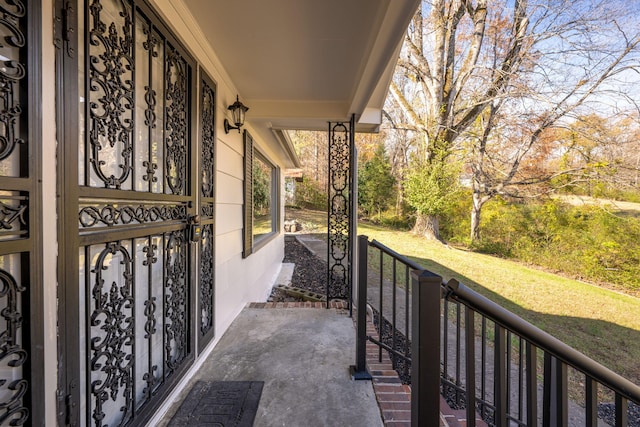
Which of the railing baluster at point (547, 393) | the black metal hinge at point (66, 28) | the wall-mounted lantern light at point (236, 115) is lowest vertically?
the railing baluster at point (547, 393)

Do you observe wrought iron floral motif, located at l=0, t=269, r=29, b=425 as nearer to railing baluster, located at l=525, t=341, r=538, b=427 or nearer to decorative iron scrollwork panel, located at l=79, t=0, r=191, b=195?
decorative iron scrollwork panel, located at l=79, t=0, r=191, b=195

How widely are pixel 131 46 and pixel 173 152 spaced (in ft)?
1.97

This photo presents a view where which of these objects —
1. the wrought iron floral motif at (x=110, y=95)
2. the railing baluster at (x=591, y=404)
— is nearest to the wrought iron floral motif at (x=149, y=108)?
the wrought iron floral motif at (x=110, y=95)

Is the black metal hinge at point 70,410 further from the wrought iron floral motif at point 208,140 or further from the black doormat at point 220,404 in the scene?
the wrought iron floral motif at point 208,140

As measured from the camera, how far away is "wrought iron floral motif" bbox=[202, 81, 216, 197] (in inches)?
88.7

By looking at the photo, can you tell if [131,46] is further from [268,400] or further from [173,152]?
[268,400]

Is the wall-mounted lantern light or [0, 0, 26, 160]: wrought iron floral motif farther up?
the wall-mounted lantern light

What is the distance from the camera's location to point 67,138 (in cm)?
104

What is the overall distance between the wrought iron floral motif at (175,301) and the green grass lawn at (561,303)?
18.5 ft

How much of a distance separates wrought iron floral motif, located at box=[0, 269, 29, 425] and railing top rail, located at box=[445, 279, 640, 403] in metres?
1.32

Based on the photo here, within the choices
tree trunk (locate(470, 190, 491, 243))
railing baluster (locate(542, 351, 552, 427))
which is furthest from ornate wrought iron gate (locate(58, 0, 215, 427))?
tree trunk (locate(470, 190, 491, 243))

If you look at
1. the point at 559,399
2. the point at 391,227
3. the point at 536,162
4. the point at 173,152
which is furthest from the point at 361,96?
the point at 391,227

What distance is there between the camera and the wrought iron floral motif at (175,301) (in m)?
1.75

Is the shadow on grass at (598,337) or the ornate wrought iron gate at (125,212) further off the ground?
the ornate wrought iron gate at (125,212)
